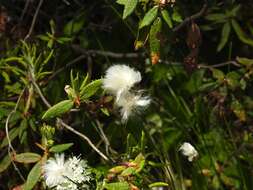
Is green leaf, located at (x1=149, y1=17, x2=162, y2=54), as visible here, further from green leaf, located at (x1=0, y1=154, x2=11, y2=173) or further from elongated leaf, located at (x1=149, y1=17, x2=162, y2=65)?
green leaf, located at (x1=0, y1=154, x2=11, y2=173)

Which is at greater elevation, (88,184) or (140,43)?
(140,43)

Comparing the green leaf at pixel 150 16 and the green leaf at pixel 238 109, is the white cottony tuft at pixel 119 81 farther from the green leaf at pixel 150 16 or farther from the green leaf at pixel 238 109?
the green leaf at pixel 238 109

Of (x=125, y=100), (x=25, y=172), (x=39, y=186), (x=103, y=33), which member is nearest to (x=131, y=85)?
(x=125, y=100)

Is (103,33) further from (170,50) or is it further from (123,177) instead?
(123,177)

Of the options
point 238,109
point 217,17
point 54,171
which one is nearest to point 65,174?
point 54,171

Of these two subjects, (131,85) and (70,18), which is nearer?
(131,85)

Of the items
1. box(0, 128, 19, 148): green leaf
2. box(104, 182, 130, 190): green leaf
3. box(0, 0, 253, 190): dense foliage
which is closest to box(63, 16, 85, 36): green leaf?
box(0, 0, 253, 190): dense foliage

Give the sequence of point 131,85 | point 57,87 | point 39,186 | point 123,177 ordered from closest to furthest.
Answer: point 123,177, point 131,85, point 39,186, point 57,87
